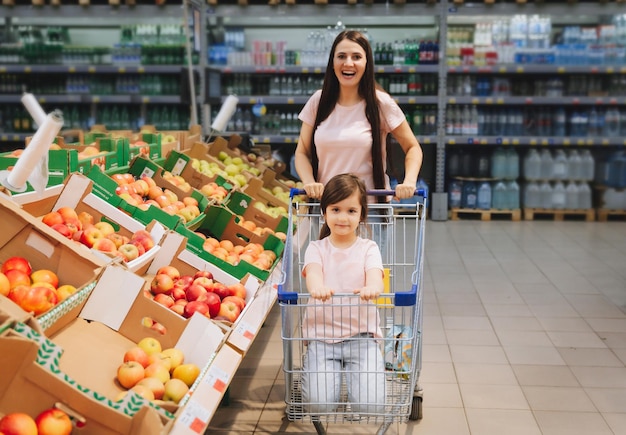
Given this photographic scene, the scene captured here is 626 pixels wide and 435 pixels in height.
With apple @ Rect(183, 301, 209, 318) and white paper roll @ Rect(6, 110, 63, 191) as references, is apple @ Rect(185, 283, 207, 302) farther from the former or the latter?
white paper roll @ Rect(6, 110, 63, 191)

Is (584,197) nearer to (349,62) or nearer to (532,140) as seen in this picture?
(532,140)

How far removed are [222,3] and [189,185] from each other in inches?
185

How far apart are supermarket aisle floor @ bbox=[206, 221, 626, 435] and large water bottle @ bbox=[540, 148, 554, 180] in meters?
2.02

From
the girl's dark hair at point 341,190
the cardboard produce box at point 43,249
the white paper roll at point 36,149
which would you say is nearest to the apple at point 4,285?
the cardboard produce box at point 43,249

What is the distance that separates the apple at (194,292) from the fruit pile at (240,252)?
23.2 inches

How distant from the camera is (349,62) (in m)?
2.99

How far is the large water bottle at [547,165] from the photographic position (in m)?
8.49

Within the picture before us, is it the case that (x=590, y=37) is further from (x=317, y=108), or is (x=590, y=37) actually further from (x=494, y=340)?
(x=317, y=108)

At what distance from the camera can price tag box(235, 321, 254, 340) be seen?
2.55m

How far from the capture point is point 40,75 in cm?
905

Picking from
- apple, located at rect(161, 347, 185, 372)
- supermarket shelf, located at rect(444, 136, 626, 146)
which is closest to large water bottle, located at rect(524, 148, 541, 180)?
supermarket shelf, located at rect(444, 136, 626, 146)

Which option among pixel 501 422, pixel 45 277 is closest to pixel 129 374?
pixel 45 277

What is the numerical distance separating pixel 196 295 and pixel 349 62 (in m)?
1.15

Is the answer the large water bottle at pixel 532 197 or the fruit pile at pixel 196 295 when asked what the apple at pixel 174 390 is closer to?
the fruit pile at pixel 196 295
